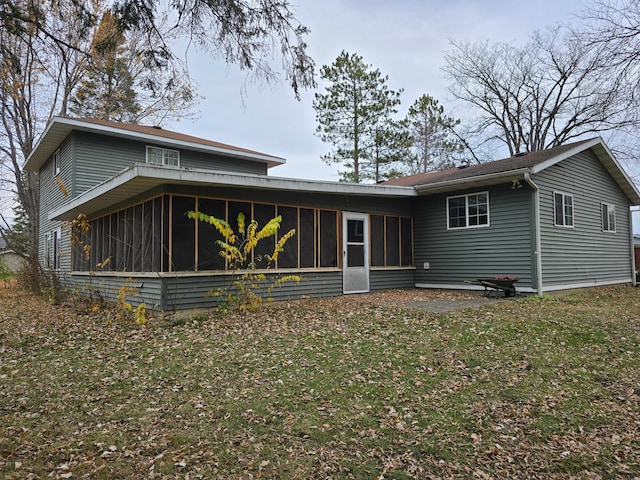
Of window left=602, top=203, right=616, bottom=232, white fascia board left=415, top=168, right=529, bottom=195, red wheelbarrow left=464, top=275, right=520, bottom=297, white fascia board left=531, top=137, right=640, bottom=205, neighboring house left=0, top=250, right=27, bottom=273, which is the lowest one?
red wheelbarrow left=464, top=275, right=520, bottom=297

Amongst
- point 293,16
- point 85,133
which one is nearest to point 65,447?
point 293,16

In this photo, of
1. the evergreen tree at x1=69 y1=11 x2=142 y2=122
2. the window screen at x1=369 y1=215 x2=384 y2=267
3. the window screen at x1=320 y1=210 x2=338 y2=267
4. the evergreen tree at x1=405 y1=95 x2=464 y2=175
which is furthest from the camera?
the evergreen tree at x1=405 y1=95 x2=464 y2=175

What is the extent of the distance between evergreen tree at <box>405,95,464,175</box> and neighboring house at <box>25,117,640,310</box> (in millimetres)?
13394

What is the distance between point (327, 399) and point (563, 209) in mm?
10166

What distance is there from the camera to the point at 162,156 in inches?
558

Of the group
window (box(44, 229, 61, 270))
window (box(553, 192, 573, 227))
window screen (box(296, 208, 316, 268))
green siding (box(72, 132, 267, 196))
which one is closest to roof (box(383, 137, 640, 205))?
window (box(553, 192, 573, 227))

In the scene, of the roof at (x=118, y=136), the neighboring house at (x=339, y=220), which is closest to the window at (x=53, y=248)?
the neighboring house at (x=339, y=220)

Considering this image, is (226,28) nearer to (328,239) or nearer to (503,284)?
(328,239)

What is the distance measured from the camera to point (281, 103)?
16.2 ft

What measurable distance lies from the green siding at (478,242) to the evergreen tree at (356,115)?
491 inches

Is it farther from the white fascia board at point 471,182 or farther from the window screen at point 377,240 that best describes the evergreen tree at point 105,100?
the white fascia board at point 471,182

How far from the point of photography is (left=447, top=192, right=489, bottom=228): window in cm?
1098

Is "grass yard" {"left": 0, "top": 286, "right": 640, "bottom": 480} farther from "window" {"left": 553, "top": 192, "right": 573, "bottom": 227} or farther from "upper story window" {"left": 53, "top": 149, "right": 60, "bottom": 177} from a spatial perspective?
"upper story window" {"left": 53, "top": 149, "right": 60, "bottom": 177}

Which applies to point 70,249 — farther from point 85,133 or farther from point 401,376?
point 401,376
